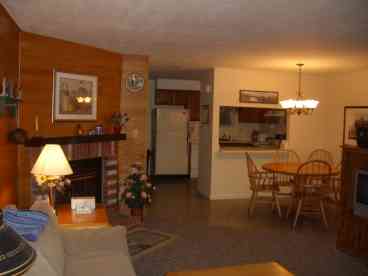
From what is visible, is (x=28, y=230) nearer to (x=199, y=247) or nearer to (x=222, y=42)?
(x=199, y=247)

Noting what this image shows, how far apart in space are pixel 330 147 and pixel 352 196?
3139 millimetres

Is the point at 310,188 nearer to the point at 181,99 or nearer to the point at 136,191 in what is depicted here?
the point at 136,191

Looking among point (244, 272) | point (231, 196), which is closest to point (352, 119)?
point (231, 196)

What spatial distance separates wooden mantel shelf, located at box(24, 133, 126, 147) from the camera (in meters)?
4.16

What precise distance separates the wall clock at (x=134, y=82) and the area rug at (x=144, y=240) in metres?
1.95

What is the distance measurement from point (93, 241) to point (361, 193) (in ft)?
8.96

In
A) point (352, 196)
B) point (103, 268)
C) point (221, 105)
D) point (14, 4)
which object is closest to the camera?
point (103, 268)

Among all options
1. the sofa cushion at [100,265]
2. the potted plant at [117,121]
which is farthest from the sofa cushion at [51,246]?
the potted plant at [117,121]

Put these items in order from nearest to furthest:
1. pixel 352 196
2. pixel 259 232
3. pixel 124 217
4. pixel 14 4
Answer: pixel 14 4, pixel 352 196, pixel 259 232, pixel 124 217

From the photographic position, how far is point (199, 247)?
169 inches

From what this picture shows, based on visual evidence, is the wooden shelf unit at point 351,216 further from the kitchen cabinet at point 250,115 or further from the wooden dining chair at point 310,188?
the kitchen cabinet at point 250,115

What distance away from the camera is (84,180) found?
5.12m

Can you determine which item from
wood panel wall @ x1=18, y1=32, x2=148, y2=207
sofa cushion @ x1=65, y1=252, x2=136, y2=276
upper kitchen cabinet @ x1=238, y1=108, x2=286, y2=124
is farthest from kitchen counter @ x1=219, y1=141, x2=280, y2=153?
sofa cushion @ x1=65, y1=252, x2=136, y2=276

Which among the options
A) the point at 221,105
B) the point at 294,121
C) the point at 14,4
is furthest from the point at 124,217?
the point at 294,121
